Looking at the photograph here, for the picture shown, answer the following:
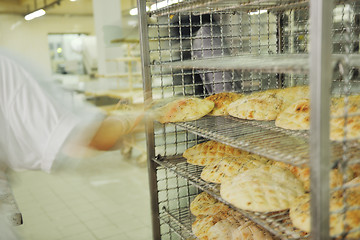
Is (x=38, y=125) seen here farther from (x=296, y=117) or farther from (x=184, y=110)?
(x=296, y=117)

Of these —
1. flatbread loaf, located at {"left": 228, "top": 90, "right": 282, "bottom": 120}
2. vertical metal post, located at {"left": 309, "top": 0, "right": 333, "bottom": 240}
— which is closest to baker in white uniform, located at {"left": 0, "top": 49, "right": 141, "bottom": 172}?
flatbread loaf, located at {"left": 228, "top": 90, "right": 282, "bottom": 120}

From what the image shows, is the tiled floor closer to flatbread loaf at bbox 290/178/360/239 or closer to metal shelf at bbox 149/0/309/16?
metal shelf at bbox 149/0/309/16

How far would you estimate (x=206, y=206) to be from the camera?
5.53 ft

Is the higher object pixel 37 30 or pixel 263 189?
pixel 37 30

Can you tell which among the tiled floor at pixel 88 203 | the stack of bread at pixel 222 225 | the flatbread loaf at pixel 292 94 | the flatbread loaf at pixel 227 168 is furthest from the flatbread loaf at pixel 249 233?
the tiled floor at pixel 88 203

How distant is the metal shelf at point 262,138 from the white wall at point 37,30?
10210 mm

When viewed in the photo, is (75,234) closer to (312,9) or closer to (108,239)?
(108,239)

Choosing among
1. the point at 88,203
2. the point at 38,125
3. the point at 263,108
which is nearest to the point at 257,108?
the point at 263,108

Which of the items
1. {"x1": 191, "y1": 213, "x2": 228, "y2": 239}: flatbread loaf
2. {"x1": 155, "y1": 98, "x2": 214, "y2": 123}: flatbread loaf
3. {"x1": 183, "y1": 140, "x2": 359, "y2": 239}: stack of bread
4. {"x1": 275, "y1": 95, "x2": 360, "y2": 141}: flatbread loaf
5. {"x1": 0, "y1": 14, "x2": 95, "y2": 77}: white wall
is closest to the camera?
{"x1": 275, "y1": 95, "x2": 360, "y2": 141}: flatbread loaf

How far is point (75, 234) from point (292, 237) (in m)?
2.36

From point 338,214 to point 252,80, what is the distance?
1170 mm

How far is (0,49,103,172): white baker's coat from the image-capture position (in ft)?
4.78

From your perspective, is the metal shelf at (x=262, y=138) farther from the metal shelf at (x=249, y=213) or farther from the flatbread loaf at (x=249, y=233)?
the flatbread loaf at (x=249, y=233)

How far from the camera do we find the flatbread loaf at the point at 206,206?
1.64 m
